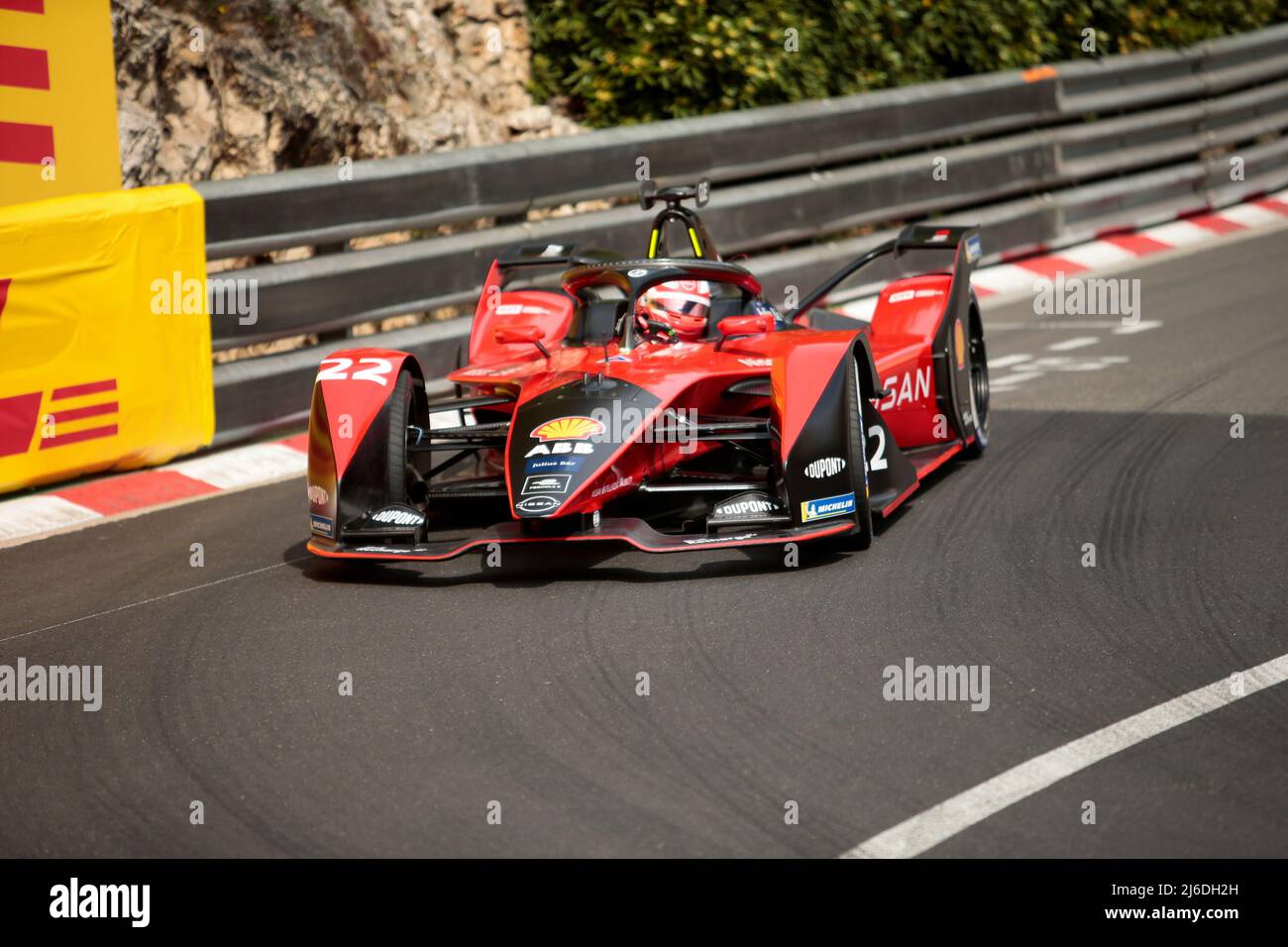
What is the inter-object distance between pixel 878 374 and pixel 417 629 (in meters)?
2.61

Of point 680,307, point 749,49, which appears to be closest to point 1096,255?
point 749,49

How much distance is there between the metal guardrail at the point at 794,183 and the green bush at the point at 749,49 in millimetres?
919

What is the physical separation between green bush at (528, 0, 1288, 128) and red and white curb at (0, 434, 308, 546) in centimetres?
529

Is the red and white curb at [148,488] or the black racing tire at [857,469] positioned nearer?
the black racing tire at [857,469]

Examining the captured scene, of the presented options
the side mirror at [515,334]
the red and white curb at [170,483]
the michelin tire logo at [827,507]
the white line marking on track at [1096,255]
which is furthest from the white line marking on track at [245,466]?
the white line marking on track at [1096,255]

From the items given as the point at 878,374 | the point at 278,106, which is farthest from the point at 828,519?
the point at 278,106

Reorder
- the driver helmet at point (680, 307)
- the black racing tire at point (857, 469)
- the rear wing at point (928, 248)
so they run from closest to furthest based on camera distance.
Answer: the black racing tire at point (857, 469), the driver helmet at point (680, 307), the rear wing at point (928, 248)

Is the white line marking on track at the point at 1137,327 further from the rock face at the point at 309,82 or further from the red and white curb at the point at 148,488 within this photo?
the red and white curb at the point at 148,488

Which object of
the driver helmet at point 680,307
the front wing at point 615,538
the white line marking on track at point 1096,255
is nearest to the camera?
the front wing at point 615,538

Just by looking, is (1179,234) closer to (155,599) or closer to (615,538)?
(615,538)

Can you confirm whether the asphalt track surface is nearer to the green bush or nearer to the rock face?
the rock face

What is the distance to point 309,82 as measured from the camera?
1105cm

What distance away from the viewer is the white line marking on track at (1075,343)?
10641mm

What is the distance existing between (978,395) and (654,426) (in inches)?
103
